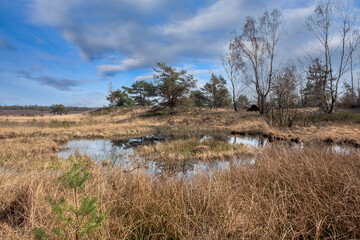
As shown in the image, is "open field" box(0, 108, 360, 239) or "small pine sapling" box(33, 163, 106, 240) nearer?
"small pine sapling" box(33, 163, 106, 240)

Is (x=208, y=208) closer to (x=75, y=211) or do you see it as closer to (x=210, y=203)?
(x=210, y=203)

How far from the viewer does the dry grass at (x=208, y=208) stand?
2.05 meters

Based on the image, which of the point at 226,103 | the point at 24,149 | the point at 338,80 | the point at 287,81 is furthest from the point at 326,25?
the point at 226,103

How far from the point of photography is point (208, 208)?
8.12 ft

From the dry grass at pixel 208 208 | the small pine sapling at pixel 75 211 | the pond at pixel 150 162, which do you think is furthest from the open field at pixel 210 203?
the pond at pixel 150 162

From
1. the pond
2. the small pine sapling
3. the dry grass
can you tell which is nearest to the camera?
the small pine sapling

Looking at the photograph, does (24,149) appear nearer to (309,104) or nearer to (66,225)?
(66,225)

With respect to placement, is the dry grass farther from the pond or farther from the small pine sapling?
the pond

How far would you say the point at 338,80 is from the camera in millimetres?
17469

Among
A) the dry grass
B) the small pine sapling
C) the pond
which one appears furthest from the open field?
the pond

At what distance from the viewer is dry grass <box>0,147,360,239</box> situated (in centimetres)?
205

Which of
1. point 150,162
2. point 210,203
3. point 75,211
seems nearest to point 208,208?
point 210,203

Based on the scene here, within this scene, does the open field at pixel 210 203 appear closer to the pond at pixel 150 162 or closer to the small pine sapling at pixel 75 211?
the small pine sapling at pixel 75 211

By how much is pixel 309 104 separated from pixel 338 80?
17.2m
